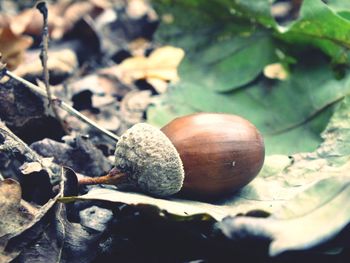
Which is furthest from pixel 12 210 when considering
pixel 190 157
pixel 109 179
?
pixel 190 157

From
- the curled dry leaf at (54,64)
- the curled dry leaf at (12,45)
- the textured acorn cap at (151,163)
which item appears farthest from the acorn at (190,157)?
the curled dry leaf at (12,45)

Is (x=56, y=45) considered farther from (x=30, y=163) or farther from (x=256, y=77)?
(x=30, y=163)

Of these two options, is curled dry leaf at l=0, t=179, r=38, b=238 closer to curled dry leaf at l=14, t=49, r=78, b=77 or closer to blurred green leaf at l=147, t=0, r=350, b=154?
blurred green leaf at l=147, t=0, r=350, b=154

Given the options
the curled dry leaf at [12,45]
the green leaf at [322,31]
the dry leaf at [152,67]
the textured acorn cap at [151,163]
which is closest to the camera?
the textured acorn cap at [151,163]

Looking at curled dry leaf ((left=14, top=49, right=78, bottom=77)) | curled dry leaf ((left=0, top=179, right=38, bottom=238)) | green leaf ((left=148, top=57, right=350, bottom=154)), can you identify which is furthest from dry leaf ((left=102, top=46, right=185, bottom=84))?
curled dry leaf ((left=0, top=179, right=38, bottom=238))

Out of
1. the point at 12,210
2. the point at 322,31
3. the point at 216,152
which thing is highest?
the point at 322,31

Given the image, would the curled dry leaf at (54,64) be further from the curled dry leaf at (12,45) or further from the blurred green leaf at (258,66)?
the blurred green leaf at (258,66)

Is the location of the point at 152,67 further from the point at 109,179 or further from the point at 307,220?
the point at 307,220
